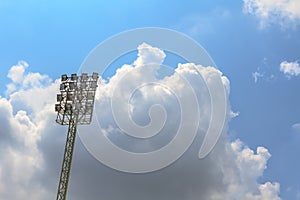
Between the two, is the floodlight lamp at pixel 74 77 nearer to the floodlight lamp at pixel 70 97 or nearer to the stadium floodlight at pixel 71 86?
the stadium floodlight at pixel 71 86

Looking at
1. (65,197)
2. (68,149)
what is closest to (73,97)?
(68,149)

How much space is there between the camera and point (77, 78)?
391 feet

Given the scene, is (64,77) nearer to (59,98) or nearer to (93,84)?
(59,98)

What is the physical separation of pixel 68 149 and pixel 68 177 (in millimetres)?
6092

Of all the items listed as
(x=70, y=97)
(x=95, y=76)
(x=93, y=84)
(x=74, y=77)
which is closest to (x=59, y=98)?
(x=70, y=97)

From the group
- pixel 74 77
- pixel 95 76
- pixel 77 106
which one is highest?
pixel 74 77

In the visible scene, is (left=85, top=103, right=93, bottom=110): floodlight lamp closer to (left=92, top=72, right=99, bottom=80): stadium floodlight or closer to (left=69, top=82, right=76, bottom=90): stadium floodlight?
(left=69, top=82, right=76, bottom=90): stadium floodlight

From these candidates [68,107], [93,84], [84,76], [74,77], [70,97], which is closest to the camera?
[93,84]

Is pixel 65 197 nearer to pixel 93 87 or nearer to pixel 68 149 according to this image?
pixel 68 149

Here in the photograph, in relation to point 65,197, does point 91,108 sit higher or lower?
higher

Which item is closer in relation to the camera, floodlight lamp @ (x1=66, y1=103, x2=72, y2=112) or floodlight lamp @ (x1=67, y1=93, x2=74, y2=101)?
floodlight lamp @ (x1=66, y1=103, x2=72, y2=112)

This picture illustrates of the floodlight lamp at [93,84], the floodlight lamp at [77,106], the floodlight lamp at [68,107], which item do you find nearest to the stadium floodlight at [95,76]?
the floodlight lamp at [93,84]

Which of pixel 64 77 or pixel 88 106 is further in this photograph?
pixel 64 77

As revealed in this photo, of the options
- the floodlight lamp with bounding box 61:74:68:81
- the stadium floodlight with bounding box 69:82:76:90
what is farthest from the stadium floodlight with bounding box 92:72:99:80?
the floodlight lamp with bounding box 61:74:68:81
